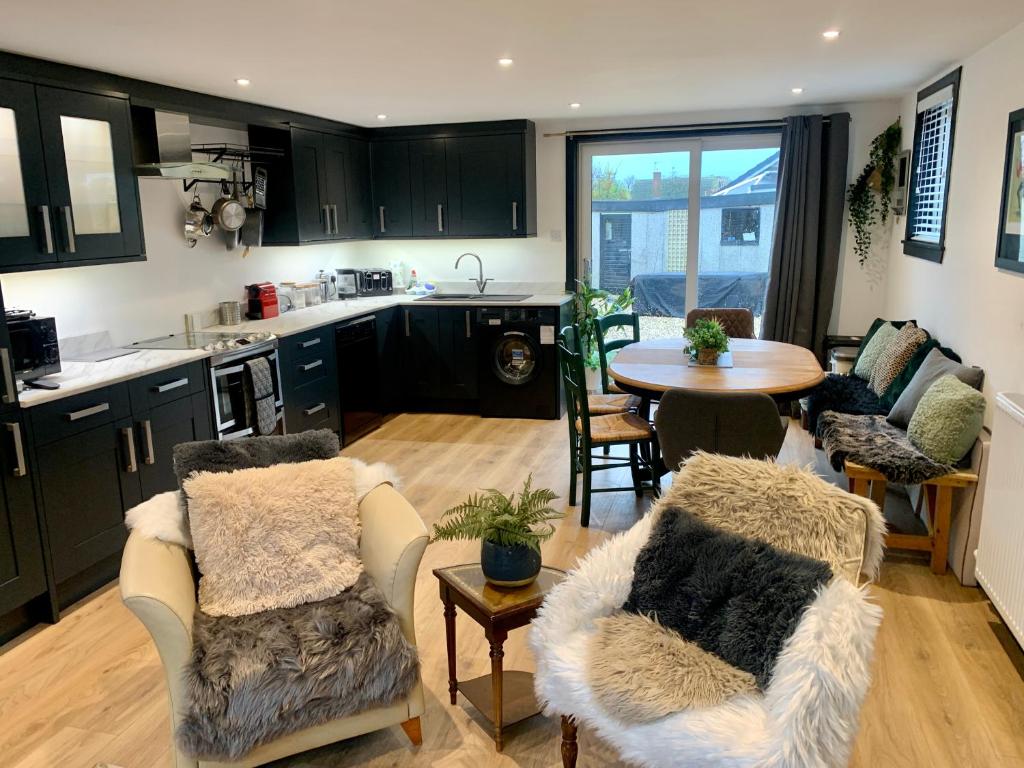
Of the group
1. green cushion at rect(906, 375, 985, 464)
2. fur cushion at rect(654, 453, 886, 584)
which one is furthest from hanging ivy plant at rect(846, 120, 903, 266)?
fur cushion at rect(654, 453, 886, 584)

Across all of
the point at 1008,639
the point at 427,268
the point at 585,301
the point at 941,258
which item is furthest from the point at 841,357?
the point at 427,268

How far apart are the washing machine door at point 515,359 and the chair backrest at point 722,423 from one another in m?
2.63

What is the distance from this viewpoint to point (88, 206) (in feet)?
11.8

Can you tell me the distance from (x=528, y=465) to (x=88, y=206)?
111 inches

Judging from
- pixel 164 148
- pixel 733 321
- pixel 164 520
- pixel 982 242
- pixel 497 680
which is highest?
pixel 164 148

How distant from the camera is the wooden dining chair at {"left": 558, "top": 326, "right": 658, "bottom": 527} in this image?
3.76 meters

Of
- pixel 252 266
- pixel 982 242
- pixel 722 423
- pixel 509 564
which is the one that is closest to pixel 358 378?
pixel 252 266

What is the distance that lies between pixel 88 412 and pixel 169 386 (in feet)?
1.60

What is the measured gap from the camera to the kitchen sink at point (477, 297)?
6.18 meters

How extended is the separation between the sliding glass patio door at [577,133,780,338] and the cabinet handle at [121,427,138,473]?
391 cm

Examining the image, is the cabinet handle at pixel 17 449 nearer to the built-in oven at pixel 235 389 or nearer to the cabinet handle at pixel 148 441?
the cabinet handle at pixel 148 441

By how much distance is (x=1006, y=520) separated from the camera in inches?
107

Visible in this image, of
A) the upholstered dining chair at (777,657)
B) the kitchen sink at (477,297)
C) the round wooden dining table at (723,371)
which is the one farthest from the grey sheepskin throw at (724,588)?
the kitchen sink at (477,297)

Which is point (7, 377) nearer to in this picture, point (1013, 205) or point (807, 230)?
point (1013, 205)
